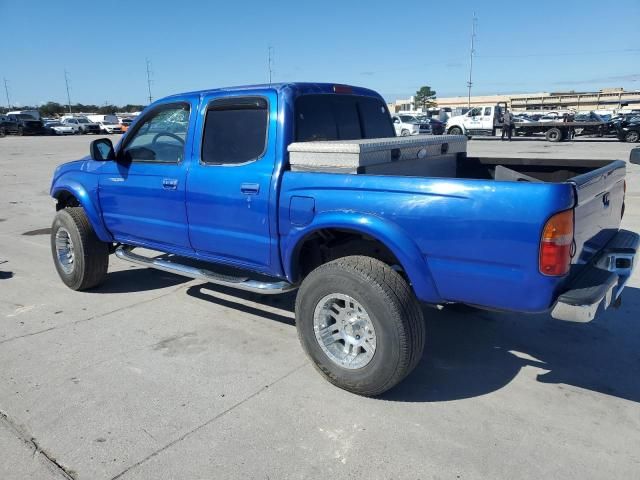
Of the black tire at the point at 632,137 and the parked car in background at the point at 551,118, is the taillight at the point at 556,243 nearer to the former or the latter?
the black tire at the point at 632,137

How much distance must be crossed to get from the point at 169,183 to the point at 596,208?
10.4 feet

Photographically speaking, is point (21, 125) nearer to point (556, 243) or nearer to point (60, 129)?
point (60, 129)

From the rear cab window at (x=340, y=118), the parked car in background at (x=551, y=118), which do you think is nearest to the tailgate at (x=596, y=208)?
the rear cab window at (x=340, y=118)

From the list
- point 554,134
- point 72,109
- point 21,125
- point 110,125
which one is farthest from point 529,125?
point 72,109

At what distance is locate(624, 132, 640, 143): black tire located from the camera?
85.1ft

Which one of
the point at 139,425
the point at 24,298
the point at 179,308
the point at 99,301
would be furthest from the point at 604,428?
the point at 24,298

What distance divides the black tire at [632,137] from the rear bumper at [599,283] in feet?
87.0

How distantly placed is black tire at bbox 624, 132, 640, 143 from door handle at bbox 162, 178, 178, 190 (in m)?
27.9

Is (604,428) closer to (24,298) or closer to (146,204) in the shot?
(146,204)

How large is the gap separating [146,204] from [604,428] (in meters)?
3.85

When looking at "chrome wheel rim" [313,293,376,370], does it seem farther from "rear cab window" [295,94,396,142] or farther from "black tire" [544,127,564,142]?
"black tire" [544,127,564,142]

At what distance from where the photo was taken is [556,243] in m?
2.58

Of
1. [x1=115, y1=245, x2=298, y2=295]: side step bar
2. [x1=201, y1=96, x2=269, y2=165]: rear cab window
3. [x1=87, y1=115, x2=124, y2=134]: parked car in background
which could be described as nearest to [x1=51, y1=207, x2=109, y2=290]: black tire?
[x1=115, y1=245, x2=298, y2=295]: side step bar

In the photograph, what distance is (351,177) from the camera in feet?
10.6
